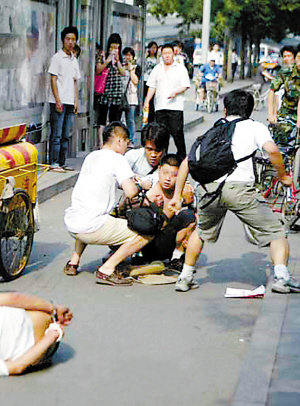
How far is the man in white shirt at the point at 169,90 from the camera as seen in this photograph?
1391cm

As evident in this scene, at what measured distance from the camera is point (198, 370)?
5.57 metres

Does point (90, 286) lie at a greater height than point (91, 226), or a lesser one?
lesser

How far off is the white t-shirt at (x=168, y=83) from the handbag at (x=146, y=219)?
251 inches

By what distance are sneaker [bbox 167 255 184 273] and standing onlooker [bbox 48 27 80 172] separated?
5.23m

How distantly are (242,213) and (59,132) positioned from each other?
6.31 metres

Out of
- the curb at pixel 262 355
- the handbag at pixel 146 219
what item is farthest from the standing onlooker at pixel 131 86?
the curb at pixel 262 355

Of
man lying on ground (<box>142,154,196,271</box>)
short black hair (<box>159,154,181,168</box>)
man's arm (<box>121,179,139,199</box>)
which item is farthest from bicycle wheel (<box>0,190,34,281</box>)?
short black hair (<box>159,154,181,168</box>)

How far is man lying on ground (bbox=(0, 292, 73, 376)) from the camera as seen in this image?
5113 mm

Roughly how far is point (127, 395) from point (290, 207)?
5484mm

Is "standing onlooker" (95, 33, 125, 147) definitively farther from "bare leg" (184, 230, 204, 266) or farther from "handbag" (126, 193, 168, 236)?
"bare leg" (184, 230, 204, 266)

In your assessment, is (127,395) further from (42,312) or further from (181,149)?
(181,149)

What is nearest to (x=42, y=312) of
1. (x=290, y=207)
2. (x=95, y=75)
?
(x=290, y=207)

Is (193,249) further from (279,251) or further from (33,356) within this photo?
(33,356)

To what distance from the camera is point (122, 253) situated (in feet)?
24.8
